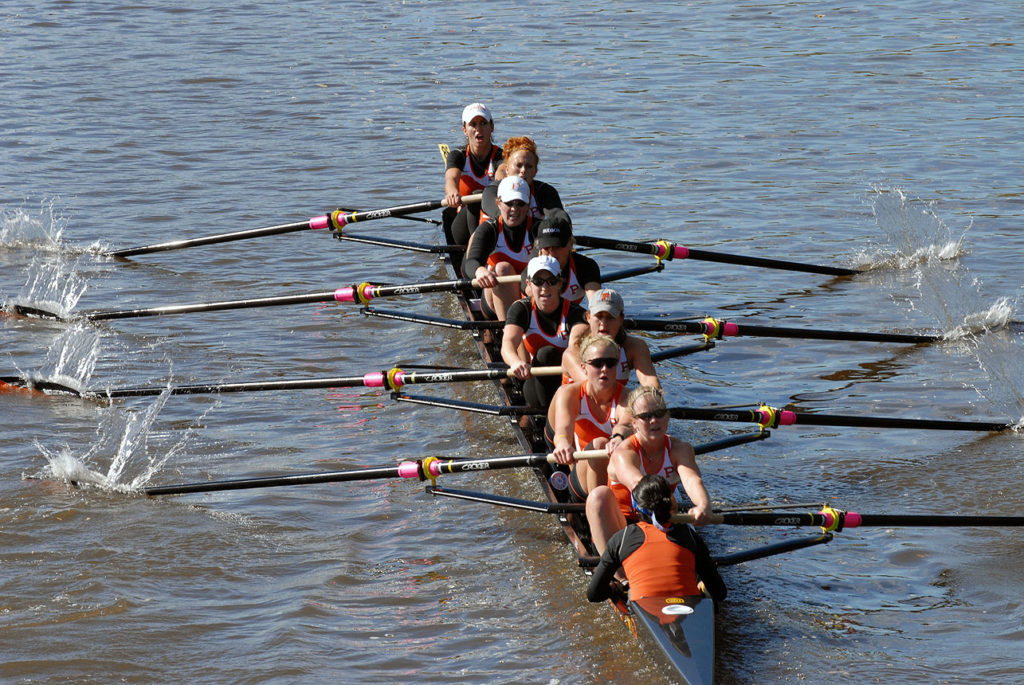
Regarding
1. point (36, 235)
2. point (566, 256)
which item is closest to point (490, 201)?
point (566, 256)

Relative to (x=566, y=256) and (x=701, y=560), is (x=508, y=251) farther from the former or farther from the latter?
(x=701, y=560)

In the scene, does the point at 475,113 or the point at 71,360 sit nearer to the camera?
the point at 71,360

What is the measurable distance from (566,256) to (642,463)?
7.73 ft

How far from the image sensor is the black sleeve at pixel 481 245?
352 inches

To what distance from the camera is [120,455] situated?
25.6ft

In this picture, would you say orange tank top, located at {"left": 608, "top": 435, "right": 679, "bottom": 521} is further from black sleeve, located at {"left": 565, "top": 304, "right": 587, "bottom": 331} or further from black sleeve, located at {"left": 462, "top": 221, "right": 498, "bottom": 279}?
black sleeve, located at {"left": 462, "top": 221, "right": 498, "bottom": 279}

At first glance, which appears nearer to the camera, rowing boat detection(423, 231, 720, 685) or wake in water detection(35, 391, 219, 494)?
rowing boat detection(423, 231, 720, 685)

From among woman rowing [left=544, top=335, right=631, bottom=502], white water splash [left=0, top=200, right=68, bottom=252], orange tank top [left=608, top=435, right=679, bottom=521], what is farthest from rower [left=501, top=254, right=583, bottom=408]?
white water splash [left=0, top=200, right=68, bottom=252]

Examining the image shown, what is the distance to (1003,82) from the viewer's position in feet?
56.3

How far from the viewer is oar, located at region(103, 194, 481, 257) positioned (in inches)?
422

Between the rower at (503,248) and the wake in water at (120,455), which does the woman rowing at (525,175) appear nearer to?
the rower at (503,248)

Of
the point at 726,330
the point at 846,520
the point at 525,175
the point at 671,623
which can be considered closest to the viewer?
the point at 671,623

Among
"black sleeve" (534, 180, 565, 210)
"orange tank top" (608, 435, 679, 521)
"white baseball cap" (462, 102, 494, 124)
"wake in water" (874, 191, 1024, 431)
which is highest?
"white baseball cap" (462, 102, 494, 124)

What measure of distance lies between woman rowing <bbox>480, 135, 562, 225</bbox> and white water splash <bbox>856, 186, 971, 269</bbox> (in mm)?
3757
